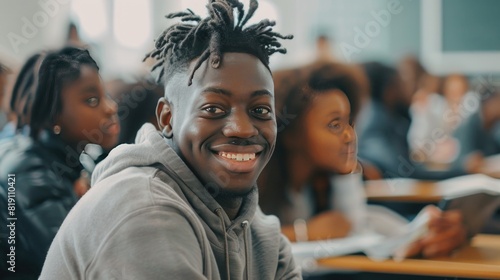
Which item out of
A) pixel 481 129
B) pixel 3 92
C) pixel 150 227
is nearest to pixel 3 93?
pixel 3 92

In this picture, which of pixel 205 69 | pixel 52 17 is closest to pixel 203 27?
pixel 205 69

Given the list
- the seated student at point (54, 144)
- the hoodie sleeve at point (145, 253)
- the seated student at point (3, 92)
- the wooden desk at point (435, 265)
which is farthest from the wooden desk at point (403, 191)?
the hoodie sleeve at point (145, 253)

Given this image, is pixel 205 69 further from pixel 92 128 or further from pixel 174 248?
pixel 92 128

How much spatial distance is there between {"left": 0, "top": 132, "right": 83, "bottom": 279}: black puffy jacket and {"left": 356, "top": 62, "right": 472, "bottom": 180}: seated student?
937 mm

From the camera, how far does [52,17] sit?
66.7 inches

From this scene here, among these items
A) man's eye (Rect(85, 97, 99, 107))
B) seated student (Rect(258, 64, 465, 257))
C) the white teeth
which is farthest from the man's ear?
Result: seated student (Rect(258, 64, 465, 257))

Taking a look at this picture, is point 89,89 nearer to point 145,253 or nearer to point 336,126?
point 336,126

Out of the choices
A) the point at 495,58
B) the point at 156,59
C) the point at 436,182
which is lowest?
the point at 436,182

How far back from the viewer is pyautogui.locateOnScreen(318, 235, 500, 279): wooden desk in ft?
6.52

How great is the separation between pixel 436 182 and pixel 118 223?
1.98m

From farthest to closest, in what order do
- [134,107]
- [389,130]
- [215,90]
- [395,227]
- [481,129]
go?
[481,129] < [389,130] < [395,227] < [134,107] < [215,90]

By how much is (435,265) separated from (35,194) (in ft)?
3.68

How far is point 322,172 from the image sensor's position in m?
2.11

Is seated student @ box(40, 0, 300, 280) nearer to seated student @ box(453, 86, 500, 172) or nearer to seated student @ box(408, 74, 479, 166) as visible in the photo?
seated student @ box(408, 74, 479, 166)
